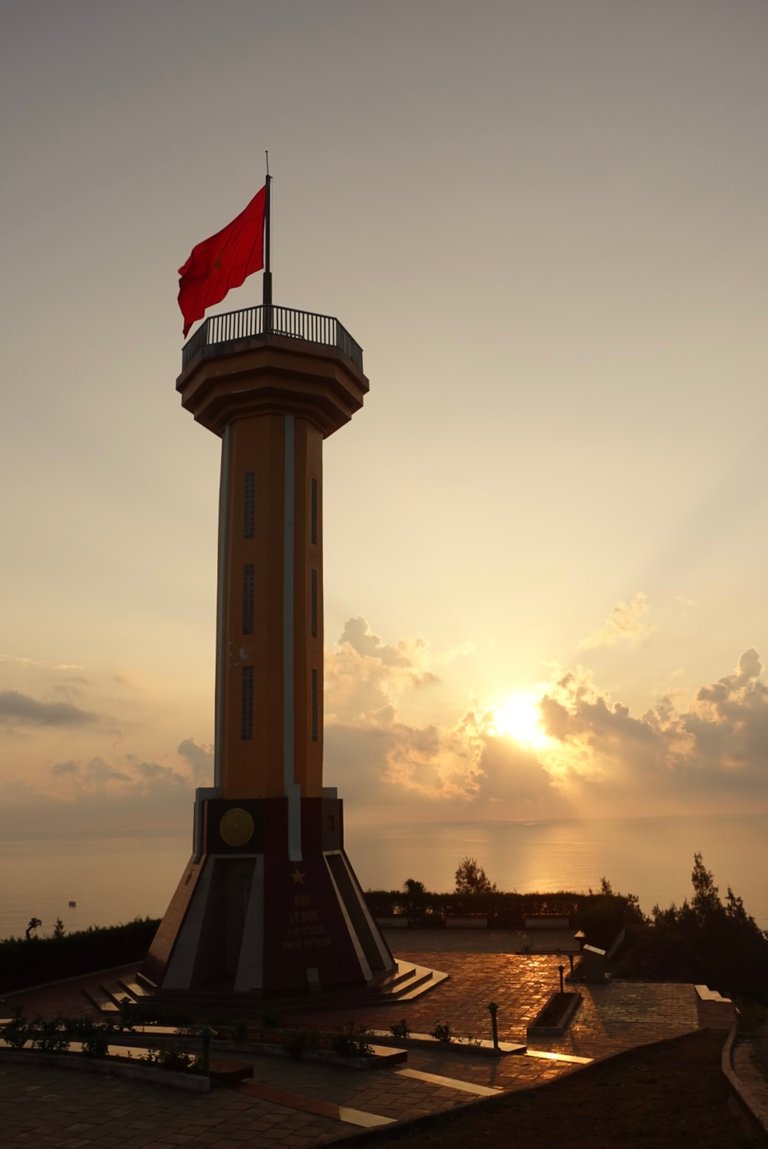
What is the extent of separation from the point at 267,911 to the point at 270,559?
1006 cm

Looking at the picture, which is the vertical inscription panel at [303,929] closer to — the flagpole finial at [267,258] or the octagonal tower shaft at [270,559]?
the octagonal tower shaft at [270,559]

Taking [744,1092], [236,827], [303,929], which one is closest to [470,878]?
[236,827]

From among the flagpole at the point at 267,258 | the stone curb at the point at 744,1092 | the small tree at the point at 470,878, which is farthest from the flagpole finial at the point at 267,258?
the small tree at the point at 470,878

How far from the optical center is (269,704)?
86.0ft

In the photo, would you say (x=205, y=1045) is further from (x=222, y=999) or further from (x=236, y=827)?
(x=236, y=827)

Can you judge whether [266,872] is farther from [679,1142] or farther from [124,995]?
[679,1142]

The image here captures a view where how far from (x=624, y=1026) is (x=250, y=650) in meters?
14.1

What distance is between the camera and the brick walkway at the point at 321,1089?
471 inches

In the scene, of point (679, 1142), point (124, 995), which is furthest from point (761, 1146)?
point (124, 995)

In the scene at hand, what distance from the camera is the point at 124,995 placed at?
2300 centimetres

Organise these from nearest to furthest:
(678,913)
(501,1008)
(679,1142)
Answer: (679,1142)
(501,1008)
(678,913)

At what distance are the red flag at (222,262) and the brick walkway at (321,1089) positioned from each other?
20.6 meters

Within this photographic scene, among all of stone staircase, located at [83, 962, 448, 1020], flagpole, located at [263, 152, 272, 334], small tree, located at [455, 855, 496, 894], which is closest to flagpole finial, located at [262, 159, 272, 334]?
flagpole, located at [263, 152, 272, 334]

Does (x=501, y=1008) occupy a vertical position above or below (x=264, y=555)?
below
